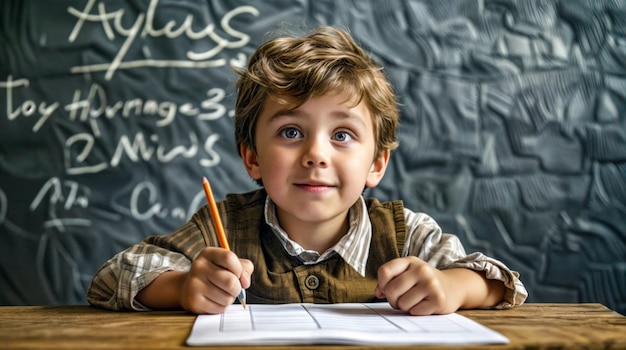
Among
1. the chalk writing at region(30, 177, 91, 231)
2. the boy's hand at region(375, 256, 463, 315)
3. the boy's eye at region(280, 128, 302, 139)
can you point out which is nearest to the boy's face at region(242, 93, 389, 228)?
the boy's eye at region(280, 128, 302, 139)

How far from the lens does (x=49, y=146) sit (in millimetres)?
2057

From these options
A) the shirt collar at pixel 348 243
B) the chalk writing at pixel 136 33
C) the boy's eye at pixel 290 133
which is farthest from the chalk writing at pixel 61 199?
the boy's eye at pixel 290 133

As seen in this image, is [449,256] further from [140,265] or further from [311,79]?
[140,265]

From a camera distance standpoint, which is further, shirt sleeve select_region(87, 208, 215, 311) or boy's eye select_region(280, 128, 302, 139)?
boy's eye select_region(280, 128, 302, 139)

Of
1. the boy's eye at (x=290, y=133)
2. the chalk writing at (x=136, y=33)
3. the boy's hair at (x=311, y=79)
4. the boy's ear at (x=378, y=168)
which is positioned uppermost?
the chalk writing at (x=136, y=33)

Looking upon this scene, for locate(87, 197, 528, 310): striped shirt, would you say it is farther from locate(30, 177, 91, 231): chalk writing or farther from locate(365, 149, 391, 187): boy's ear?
locate(30, 177, 91, 231): chalk writing

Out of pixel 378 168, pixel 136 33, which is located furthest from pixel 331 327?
pixel 136 33

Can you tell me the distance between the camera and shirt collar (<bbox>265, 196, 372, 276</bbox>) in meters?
1.08

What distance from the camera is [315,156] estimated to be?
0.98 meters

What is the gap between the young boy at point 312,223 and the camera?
3.04ft

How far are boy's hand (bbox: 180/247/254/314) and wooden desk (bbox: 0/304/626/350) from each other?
2cm

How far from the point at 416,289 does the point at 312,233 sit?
326 mm

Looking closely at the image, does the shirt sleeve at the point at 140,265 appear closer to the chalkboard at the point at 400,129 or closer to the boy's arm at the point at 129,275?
the boy's arm at the point at 129,275

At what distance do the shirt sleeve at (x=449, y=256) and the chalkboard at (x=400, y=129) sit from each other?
973 millimetres
